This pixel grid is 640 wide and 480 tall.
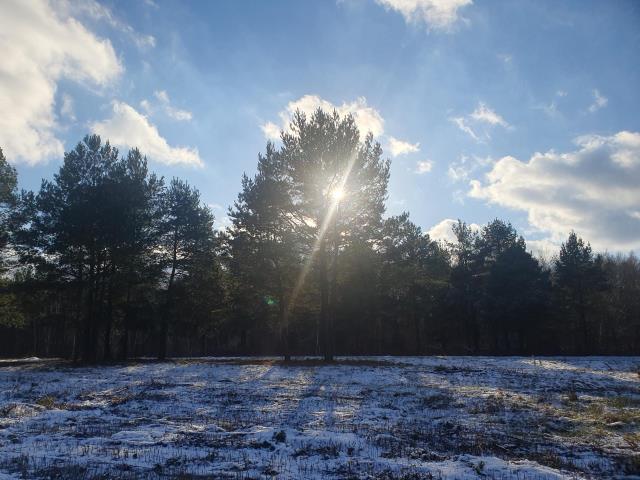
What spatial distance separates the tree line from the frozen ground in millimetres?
13788

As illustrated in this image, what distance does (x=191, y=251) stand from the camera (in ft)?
127

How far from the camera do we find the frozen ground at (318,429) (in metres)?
7.12

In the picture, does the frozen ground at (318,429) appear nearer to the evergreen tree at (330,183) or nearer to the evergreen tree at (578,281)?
the evergreen tree at (330,183)

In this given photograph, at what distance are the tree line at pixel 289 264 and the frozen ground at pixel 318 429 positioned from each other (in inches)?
543

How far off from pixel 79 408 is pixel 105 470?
21.7 ft

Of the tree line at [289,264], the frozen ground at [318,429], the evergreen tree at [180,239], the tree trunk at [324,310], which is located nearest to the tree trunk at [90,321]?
the tree line at [289,264]

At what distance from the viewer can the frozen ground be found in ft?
23.4

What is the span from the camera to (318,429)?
10094 mm

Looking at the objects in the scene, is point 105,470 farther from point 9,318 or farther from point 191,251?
point 191,251

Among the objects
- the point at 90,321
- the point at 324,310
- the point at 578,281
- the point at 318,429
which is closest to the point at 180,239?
the point at 90,321

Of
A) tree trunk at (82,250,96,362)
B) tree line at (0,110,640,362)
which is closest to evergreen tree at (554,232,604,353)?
tree line at (0,110,640,362)

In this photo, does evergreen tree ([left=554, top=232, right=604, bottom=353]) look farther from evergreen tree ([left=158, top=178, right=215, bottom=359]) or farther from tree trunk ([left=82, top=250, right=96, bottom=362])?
tree trunk ([left=82, top=250, right=96, bottom=362])

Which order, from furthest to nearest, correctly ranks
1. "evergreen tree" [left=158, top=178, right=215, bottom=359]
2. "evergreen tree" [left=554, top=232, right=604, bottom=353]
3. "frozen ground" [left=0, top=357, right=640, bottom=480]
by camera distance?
"evergreen tree" [left=554, top=232, right=604, bottom=353], "evergreen tree" [left=158, top=178, right=215, bottom=359], "frozen ground" [left=0, top=357, right=640, bottom=480]

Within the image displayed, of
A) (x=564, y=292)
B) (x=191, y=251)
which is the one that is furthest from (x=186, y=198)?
(x=564, y=292)
